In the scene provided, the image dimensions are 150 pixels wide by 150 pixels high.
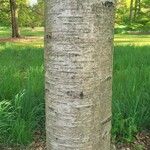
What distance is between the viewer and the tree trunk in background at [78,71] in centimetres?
163

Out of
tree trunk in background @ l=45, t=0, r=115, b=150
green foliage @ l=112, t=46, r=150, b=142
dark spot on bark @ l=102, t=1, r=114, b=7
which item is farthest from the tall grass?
dark spot on bark @ l=102, t=1, r=114, b=7

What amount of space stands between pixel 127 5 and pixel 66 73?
4158 centimetres

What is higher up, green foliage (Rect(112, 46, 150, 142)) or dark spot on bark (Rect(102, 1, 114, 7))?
dark spot on bark (Rect(102, 1, 114, 7))

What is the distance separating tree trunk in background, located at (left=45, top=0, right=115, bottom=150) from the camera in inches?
64.1

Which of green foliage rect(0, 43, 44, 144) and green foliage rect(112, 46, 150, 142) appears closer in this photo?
green foliage rect(0, 43, 44, 144)

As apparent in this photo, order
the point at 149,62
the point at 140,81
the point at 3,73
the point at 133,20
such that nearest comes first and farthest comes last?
the point at 140,81, the point at 3,73, the point at 149,62, the point at 133,20

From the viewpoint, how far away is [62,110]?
1.73 m

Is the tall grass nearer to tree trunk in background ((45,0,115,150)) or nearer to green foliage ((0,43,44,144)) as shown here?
green foliage ((0,43,44,144))

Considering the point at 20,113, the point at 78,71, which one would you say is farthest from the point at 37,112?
the point at 78,71

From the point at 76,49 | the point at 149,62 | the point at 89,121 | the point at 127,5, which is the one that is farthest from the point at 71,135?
the point at 127,5

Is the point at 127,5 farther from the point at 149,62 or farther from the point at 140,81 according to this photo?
the point at 140,81

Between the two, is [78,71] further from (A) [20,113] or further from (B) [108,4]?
(A) [20,113]

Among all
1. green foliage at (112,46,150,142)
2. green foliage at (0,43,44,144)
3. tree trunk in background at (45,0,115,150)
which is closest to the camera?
tree trunk in background at (45,0,115,150)

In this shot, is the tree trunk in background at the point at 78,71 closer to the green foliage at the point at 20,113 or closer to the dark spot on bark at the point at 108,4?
the dark spot on bark at the point at 108,4
